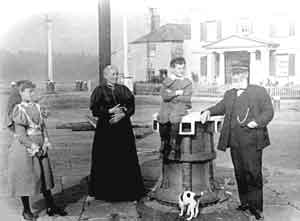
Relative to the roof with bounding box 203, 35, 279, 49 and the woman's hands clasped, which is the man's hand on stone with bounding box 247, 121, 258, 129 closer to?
the woman's hands clasped

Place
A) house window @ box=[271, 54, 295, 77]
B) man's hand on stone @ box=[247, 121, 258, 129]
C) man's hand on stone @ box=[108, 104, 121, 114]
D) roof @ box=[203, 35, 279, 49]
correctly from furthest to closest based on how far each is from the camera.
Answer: roof @ box=[203, 35, 279, 49] → house window @ box=[271, 54, 295, 77] → man's hand on stone @ box=[108, 104, 121, 114] → man's hand on stone @ box=[247, 121, 258, 129]

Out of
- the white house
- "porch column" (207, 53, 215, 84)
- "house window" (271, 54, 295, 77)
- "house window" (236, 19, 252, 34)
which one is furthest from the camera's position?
"porch column" (207, 53, 215, 84)

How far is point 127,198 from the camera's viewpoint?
4.62 meters

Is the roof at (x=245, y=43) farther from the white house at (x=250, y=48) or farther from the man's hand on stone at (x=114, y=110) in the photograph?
the man's hand on stone at (x=114, y=110)

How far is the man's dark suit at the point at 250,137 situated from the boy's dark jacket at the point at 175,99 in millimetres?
436

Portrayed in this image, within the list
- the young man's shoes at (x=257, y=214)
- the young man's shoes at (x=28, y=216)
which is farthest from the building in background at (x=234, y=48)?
the young man's shoes at (x=28, y=216)

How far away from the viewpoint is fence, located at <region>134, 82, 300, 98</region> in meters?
8.06

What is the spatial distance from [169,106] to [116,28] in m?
7.40

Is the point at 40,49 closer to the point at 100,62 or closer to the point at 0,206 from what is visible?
the point at 100,62

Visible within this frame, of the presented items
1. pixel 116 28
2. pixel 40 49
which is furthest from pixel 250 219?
pixel 116 28

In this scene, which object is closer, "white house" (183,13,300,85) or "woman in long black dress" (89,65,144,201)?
"woman in long black dress" (89,65,144,201)

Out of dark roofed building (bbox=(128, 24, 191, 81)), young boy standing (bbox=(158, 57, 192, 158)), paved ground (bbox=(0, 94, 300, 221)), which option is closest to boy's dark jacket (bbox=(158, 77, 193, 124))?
young boy standing (bbox=(158, 57, 192, 158))

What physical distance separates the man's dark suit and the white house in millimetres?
3113

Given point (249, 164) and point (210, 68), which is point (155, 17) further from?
point (249, 164)
